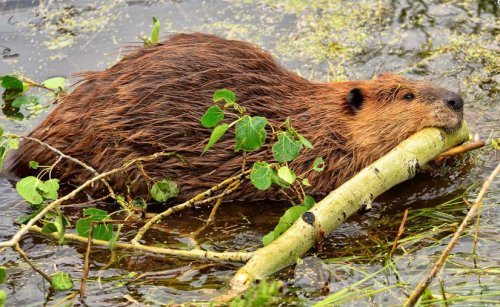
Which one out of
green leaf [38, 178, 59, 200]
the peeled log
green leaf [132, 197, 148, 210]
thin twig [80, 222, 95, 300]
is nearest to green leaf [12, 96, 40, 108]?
green leaf [132, 197, 148, 210]

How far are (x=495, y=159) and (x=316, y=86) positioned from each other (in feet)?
3.09

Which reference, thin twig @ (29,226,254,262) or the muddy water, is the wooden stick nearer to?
the muddy water

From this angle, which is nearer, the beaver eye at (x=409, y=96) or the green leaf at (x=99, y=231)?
the green leaf at (x=99, y=231)

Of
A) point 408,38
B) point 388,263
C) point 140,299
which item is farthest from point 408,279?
point 408,38

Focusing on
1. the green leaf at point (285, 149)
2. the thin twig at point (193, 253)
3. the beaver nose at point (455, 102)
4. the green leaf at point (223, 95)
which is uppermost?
the green leaf at point (223, 95)

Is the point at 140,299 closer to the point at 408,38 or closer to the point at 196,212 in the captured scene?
the point at 196,212

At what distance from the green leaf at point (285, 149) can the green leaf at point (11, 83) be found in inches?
57.8

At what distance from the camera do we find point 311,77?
518 centimetres

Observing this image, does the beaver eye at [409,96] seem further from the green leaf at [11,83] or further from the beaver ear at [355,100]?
the green leaf at [11,83]

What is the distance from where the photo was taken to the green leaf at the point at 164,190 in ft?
12.5

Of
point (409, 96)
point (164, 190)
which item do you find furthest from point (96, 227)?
point (409, 96)

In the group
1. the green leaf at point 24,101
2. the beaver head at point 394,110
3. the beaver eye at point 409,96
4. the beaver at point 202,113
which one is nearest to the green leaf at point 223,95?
the beaver at point 202,113

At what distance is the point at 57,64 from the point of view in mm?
5363

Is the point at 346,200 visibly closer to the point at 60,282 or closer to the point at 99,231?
the point at 99,231
